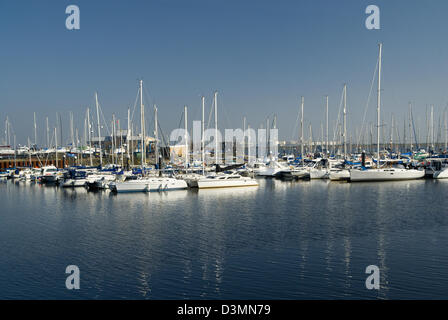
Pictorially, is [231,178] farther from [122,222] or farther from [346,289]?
[346,289]

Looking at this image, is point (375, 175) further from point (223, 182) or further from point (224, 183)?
point (223, 182)

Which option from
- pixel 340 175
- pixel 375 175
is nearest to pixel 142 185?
pixel 340 175

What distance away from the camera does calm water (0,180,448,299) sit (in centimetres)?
1723

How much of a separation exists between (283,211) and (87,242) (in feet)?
58.4

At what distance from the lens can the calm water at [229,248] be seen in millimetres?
17234

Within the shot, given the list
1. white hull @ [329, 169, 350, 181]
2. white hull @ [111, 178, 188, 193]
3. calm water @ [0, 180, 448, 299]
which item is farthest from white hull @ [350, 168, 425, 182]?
white hull @ [111, 178, 188, 193]

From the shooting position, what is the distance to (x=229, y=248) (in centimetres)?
2334

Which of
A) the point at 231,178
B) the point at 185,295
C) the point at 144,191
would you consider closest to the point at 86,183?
the point at 144,191

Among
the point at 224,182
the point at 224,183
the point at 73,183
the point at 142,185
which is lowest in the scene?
the point at 73,183

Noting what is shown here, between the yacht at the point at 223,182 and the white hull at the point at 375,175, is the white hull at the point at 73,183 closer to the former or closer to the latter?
the yacht at the point at 223,182

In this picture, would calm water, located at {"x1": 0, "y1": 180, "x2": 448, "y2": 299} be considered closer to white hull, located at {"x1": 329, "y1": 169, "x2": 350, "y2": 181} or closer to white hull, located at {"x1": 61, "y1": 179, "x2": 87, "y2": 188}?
white hull, located at {"x1": 61, "y1": 179, "x2": 87, "y2": 188}

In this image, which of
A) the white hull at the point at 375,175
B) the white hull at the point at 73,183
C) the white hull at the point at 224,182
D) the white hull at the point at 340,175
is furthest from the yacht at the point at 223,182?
the white hull at the point at 73,183

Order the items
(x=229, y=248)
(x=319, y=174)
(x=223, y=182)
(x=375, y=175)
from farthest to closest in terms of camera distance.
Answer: (x=319, y=174), (x=375, y=175), (x=223, y=182), (x=229, y=248)

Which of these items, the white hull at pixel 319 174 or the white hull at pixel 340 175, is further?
the white hull at pixel 319 174
